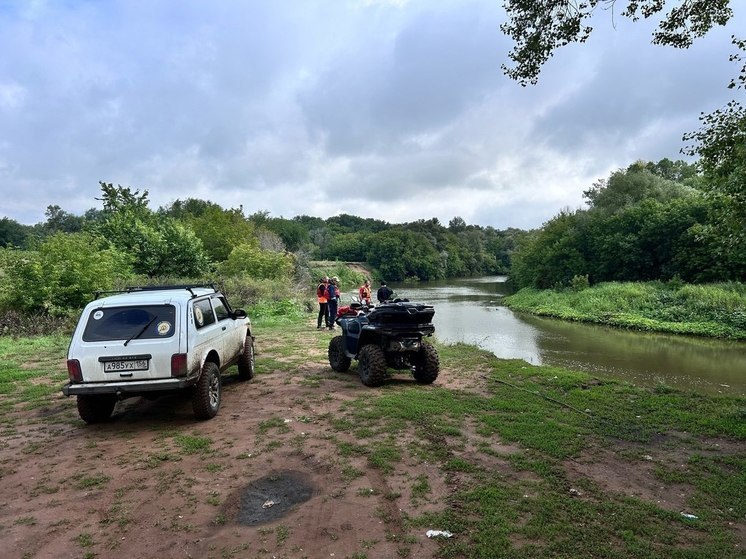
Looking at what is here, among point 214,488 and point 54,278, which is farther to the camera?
point 54,278

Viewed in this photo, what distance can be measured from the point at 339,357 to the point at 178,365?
4.29 meters

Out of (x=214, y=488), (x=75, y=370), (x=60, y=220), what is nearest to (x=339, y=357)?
(x=75, y=370)

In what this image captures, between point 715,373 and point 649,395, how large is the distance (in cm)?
774

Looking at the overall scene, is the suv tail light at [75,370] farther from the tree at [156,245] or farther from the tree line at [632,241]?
the tree line at [632,241]

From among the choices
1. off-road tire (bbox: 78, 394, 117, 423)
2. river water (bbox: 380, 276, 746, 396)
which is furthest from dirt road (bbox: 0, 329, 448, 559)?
river water (bbox: 380, 276, 746, 396)

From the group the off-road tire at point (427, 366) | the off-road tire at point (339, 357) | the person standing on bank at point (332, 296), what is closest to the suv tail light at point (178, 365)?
the off-road tire at point (339, 357)

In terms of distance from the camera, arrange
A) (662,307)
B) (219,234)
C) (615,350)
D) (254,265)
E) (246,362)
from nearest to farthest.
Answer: (246,362) → (615,350) → (662,307) → (254,265) → (219,234)

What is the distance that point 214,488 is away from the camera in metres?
4.51

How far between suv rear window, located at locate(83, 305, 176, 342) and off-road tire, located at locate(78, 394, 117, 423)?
2.88 ft

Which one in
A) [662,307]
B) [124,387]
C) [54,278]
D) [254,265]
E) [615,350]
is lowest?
[615,350]

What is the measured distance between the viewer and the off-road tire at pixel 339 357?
9.72 metres

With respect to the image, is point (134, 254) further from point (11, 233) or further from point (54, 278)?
point (11, 233)

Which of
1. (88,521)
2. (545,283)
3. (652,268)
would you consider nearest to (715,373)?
(88,521)

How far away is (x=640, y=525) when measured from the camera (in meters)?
3.75
